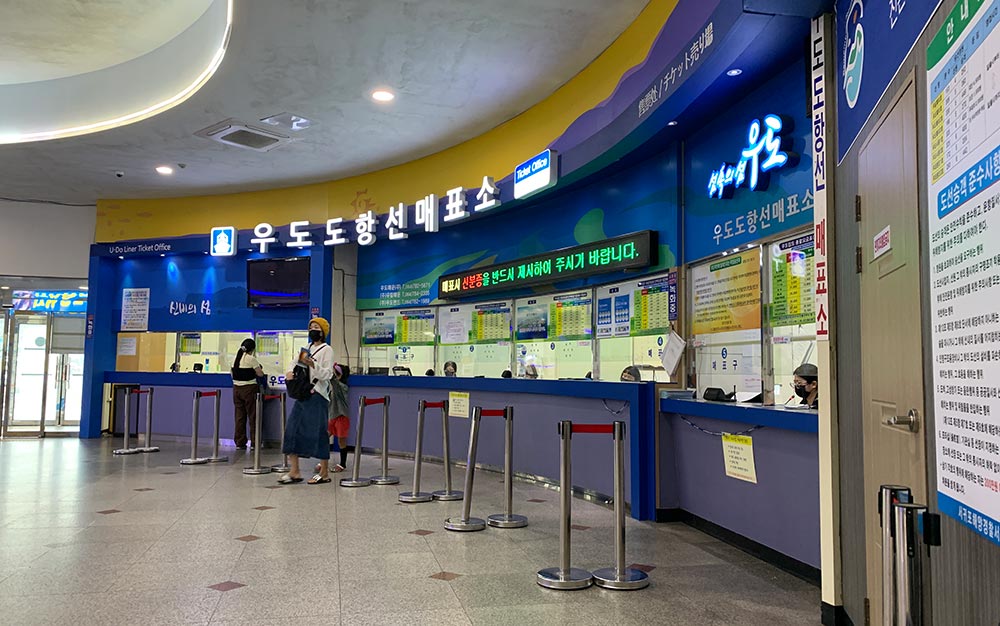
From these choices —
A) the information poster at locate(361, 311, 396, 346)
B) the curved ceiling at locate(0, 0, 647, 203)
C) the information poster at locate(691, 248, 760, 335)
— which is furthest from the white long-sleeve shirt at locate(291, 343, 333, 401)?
the information poster at locate(691, 248, 760, 335)

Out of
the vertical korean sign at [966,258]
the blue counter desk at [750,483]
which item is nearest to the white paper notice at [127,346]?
the blue counter desk at [750,483]

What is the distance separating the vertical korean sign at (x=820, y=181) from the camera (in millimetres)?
3177

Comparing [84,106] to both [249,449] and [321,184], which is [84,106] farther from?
[249,449]

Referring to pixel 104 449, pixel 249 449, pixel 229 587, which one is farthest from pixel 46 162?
pixel 229 587

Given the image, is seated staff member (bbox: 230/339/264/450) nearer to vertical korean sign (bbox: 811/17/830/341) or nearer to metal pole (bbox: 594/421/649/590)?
metal pole (bbox: 594/421/649/590)

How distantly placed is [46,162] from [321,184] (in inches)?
140

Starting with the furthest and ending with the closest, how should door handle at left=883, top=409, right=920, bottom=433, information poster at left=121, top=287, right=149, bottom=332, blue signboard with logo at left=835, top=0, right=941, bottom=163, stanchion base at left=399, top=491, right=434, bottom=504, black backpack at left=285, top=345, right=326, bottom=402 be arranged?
information poster at left=121, top=287, right=149, bottom=332 → black backpack at left=285, top=345, right=326, bottom=402 → stanchion base at left=399, top=491, right=434, bottom=504 → blue signboard with logo at left=835, top=0, right=941, bottom=163 → door handle at left=883, top=409, right=920, bottom=433

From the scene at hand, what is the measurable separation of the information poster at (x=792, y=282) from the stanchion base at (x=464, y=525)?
239 centimetres

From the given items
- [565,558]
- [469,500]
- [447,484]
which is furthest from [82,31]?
[565,558]

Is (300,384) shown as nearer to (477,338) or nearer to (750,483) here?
(477,338)

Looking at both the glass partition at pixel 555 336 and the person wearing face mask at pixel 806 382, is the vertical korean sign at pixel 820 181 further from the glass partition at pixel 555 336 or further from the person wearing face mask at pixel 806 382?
the glass partition at pixel 555 336

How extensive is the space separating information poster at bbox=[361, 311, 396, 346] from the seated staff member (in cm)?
173

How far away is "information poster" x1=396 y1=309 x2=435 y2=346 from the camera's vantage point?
9.47 m

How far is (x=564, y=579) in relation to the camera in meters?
3.62
